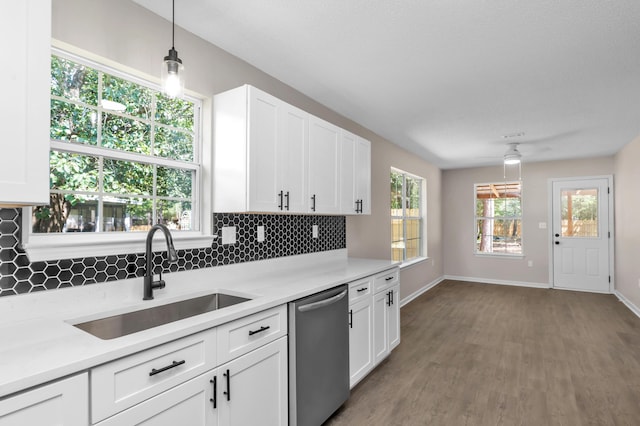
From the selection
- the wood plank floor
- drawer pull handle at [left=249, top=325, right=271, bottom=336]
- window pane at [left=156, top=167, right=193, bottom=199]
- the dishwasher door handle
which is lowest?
the wood plank floor

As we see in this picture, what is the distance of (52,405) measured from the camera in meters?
0.98

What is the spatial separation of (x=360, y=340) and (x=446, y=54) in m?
2.16

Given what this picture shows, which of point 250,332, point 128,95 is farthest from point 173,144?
point 250,332

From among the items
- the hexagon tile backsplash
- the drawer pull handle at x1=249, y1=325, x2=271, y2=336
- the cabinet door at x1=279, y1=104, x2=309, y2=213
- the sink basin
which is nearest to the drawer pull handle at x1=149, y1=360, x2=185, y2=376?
the drawer pull handle at x1=249, y1=325, x2=271, y2=336

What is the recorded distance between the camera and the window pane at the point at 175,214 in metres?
2.11

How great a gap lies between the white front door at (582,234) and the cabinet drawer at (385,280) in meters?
4.83

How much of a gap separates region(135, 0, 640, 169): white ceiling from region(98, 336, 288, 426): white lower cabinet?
72.9 inches

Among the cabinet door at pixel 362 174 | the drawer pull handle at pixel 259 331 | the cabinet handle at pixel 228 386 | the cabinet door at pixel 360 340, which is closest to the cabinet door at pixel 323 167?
the cabinet door at pixel 362 174

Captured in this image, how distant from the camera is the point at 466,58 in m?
2.46

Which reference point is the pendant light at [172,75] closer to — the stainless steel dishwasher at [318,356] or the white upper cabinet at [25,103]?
the white upper cabinet at [25,103]

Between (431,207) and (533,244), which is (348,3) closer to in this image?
(431,207)

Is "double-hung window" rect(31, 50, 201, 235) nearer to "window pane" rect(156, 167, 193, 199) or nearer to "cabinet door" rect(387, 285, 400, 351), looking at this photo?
"window pane" rect(156, 167, 193, 199)

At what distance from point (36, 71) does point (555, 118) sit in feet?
14.6

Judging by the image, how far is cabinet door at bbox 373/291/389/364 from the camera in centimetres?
284
